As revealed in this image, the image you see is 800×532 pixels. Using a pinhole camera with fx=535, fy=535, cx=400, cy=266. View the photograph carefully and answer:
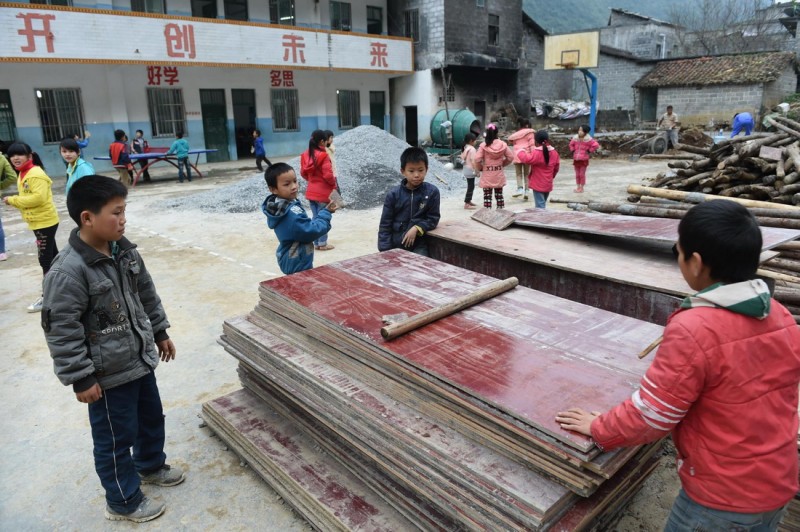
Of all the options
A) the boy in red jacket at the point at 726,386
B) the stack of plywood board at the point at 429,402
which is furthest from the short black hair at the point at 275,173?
the boy in red jacket at the point at 726,386

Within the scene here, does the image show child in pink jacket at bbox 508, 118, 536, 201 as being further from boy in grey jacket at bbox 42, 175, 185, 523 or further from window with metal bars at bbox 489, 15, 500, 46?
window with metal bars at bbox 489, 15, 500, 46

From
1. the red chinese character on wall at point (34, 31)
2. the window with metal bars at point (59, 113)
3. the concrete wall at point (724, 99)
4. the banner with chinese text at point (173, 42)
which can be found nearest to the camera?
the red chinese character on wall at point (34, 31)

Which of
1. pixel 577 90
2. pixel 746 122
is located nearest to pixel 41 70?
pixel 746 122

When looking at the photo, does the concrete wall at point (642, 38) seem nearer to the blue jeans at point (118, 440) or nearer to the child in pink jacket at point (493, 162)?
the child in pink jacket at point (493, 162)

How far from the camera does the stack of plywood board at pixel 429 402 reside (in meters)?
1.66

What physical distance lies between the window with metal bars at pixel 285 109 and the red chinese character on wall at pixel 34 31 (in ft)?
24.7

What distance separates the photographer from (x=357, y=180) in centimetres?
1080

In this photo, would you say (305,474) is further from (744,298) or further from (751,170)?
(751,170)

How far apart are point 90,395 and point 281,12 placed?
68.2 feet

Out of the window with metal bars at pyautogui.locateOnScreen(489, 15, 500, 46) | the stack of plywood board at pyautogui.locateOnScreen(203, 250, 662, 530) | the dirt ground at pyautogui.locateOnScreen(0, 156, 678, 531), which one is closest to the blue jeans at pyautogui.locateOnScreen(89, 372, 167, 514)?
the dirt ground at pyautogui.locateOnScreen(0, 156, 678, 531)

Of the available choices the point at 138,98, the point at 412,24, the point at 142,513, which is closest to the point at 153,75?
the point at 138,98

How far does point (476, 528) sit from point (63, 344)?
172 centimetres

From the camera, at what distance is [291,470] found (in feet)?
8.14

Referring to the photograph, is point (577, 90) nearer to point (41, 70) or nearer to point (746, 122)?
point (746, 122)
